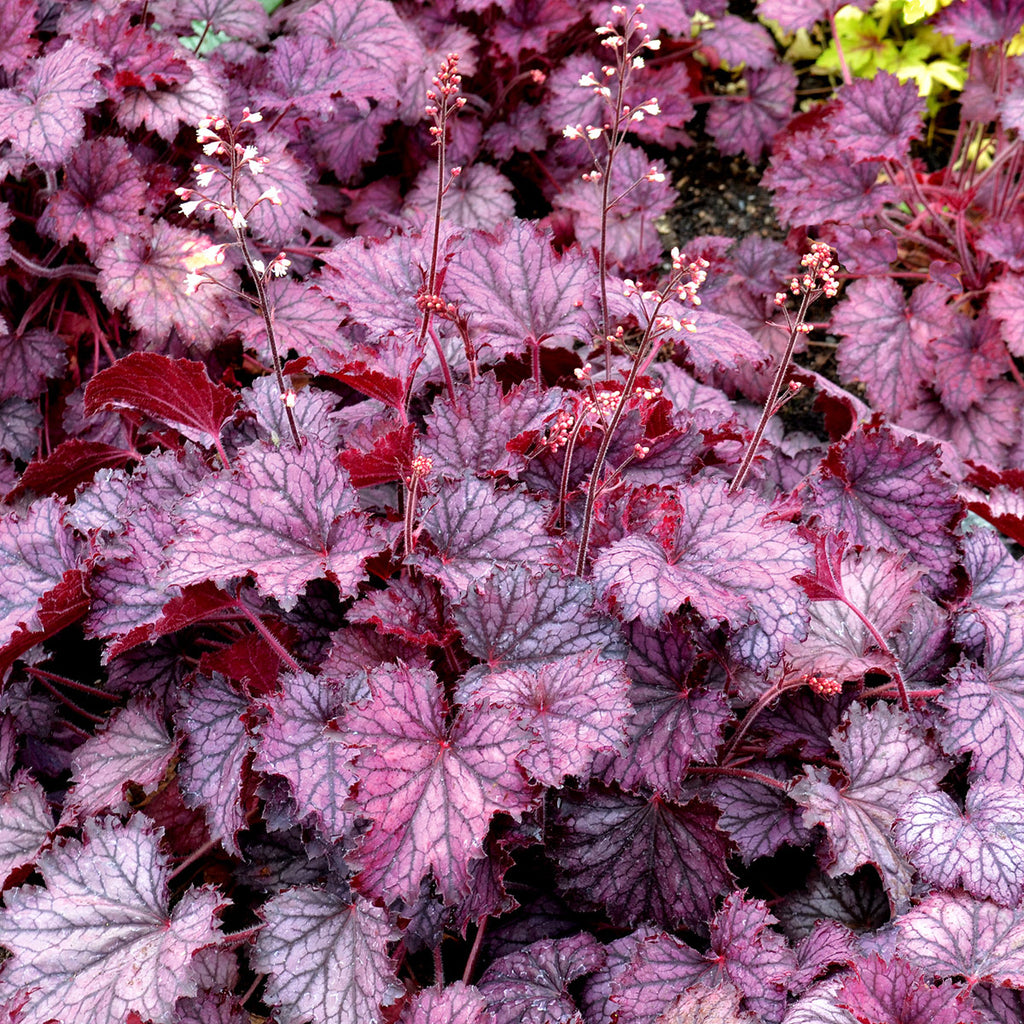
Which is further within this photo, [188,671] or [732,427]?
[732,427]

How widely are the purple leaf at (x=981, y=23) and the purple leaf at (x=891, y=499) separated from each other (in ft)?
6.04

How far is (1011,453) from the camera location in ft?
9.96

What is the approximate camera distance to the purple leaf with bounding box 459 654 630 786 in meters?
Answer: 1.62

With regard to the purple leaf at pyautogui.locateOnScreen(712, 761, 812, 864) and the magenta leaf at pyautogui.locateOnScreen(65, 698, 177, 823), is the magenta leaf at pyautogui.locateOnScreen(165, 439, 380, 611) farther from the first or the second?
the purple leaf at pyautogui.locateOnScreen(712, 761, 812, 864)

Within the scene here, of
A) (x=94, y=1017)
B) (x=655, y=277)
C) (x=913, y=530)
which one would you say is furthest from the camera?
(x=655, y=277)

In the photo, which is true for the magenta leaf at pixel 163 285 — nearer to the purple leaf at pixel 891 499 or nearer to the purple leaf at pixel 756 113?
the purple leaf at pixel 891 499

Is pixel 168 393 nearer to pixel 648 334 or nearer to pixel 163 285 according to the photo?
pixel 163 285

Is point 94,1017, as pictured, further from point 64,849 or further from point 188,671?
point 188,671

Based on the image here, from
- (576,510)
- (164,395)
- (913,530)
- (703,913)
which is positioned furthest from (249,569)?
(913,530)

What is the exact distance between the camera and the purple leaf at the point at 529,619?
1820 millimetres

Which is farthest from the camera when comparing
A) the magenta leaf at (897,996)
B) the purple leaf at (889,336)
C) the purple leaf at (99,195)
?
the purple leaf at (889,336)

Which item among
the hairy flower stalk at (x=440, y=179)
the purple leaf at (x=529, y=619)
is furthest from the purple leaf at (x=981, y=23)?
the purple leaf at (x=529, y=619)

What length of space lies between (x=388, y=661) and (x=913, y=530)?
4.16 feet

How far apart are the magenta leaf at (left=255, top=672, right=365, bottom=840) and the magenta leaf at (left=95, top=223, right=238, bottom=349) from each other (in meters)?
1.24
